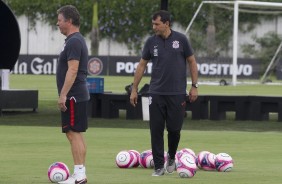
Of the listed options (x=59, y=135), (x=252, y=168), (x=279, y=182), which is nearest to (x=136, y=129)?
(x=59, y=135)

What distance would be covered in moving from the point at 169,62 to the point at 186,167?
1369 millimetres

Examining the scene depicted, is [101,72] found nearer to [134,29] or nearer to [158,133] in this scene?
[134,29]

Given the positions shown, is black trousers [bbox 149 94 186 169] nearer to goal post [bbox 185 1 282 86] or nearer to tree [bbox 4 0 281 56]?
goal post [bbox 185 1 282 86]

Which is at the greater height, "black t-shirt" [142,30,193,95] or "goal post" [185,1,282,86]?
"goal post" [185,1,282,86]

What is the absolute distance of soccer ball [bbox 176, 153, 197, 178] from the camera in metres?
13.8

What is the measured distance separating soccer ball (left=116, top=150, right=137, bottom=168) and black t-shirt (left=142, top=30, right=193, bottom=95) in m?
1.24

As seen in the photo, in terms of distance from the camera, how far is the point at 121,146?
61.8 feet

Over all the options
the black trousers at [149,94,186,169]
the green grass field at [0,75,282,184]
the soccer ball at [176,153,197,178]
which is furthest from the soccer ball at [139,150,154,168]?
the soccer ball at [176,153,197,178]

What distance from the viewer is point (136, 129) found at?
23594 millimetres

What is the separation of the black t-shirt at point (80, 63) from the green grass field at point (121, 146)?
116 cm

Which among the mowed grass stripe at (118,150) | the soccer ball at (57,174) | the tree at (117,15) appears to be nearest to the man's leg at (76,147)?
the soccer ball at (57,174)

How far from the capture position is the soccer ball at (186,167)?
13.8 m

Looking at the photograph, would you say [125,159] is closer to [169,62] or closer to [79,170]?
[169,62]

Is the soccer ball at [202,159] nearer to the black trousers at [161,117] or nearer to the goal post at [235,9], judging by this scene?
the black trousers at [161,117]
